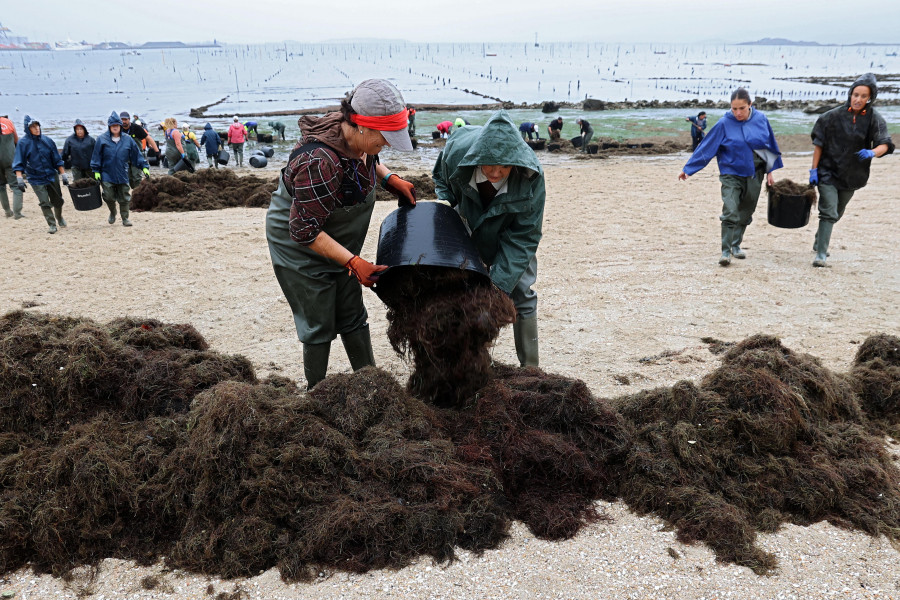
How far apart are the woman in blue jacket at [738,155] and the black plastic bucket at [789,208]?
0.67ft

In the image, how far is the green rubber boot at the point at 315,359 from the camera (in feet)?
11.7

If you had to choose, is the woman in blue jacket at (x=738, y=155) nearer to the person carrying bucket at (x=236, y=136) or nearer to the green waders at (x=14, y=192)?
the green waders at (x=14, y=192)

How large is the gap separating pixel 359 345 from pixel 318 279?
0.62 m

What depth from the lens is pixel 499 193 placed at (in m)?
3.40

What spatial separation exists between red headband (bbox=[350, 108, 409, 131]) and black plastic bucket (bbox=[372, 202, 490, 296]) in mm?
539

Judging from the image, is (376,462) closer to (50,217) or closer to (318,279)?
(318,279)

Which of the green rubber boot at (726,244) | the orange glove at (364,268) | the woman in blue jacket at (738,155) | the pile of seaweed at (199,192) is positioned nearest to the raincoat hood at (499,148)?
the orange glove at (364,268)

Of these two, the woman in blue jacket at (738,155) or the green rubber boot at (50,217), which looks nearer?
the woman in blue jacket at (738,155)

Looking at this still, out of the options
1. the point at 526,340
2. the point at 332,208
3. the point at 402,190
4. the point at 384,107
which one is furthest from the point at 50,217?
the point at 384,107

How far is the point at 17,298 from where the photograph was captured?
6.10m

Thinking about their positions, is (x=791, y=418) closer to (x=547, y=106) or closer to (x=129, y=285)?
(x=129, y=285)

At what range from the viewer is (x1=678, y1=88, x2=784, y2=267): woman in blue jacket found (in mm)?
6227

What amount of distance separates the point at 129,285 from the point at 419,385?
4.41 metres

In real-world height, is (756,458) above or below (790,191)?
below
